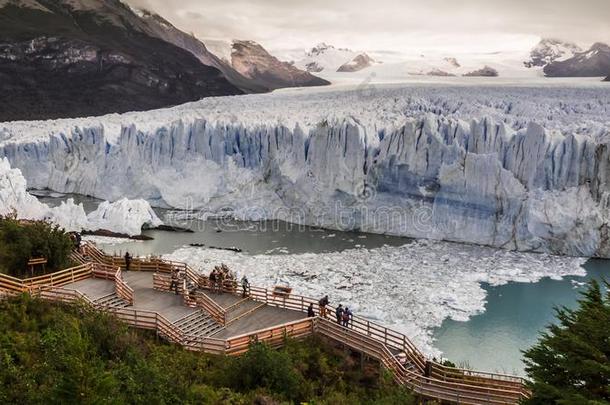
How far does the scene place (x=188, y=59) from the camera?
61875 millimetres

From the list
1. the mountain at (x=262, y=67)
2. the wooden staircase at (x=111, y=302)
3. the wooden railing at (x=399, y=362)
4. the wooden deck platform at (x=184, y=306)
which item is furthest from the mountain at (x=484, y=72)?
the wooden staircase at (x=111, y=302)

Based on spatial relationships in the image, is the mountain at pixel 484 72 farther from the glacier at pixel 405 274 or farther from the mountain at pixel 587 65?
the glacier at pixel 405 274

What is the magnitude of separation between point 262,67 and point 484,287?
58108 millimetres

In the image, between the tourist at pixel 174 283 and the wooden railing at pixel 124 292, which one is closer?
the wooden railing at pixel 124 292

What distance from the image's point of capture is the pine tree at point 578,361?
4.56 meters

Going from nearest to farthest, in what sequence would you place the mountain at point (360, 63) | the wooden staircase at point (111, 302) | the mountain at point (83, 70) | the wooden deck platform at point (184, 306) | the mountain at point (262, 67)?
the wooden deck platform at point (184, 306) → the wooden staircase at point (111, 302) → the mountain at point (83, 70) → the mountain at point (360, 63) → the mountain at point (262, 67)

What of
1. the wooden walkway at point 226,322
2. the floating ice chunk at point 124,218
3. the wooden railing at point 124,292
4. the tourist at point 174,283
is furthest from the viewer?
the floating ice chunk at point 124,218

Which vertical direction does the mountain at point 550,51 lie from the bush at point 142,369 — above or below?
above

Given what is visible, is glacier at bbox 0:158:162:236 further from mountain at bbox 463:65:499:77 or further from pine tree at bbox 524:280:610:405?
mountain at bbox 463:65:499:77

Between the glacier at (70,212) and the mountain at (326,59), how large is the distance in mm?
49421

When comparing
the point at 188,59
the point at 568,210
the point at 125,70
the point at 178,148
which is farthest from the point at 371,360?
the point at 188,59

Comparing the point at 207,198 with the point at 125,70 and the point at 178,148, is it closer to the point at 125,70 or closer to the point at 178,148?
the point at 178,148

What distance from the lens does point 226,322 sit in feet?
27.4

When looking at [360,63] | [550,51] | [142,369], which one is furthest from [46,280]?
[550,51]
